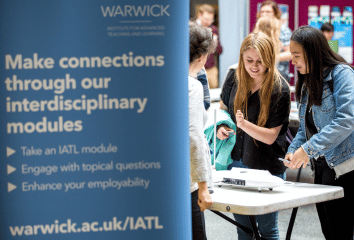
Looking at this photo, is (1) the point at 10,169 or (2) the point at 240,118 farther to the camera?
(2) the point at 240,118

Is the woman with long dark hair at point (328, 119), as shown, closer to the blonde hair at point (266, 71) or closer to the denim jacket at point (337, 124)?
the denim jacket at point (337, 124)

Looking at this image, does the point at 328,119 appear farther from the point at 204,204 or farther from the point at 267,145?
the point at 204,204

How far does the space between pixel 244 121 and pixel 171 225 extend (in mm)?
1283

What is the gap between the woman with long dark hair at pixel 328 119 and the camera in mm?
2225

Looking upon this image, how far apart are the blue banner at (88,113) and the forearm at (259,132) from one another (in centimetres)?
127

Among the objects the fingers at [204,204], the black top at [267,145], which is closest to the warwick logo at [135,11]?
the fingers at [204,204]

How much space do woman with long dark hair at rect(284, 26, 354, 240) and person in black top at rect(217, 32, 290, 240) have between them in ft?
0.41

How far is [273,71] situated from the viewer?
2.49 meters

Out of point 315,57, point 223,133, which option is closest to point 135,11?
point 315,57

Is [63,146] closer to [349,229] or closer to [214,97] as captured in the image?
[349,229]

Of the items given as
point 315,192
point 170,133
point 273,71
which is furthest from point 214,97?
point 170,133

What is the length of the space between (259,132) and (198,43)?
678 millimetres

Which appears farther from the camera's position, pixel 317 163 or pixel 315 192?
pixel 317 163

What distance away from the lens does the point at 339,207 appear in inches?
93.5
